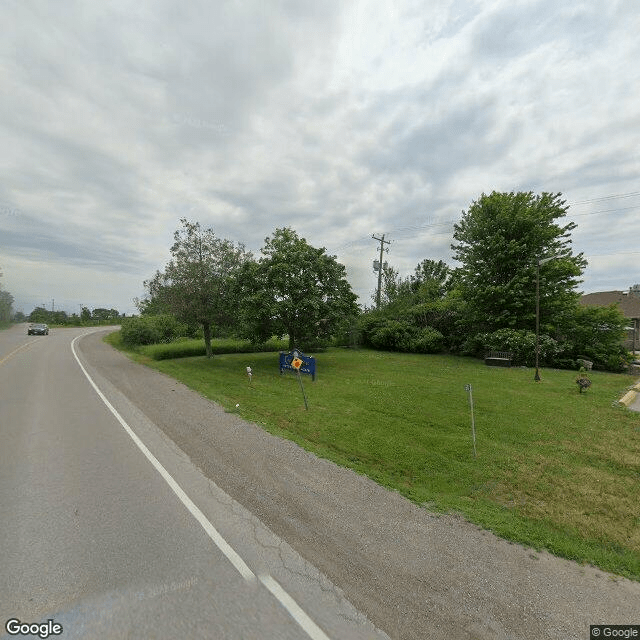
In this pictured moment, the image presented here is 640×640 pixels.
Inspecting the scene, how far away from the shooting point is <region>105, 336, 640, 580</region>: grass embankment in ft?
15.4

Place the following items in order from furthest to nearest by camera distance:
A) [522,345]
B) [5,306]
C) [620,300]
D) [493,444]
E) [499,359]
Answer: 1. [5,306]
2. [620,300]
3. [499,359]
4. [522,345]
5. [493,444]

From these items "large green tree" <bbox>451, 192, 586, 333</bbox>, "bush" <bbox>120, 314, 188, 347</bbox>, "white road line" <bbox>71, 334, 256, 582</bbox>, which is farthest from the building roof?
"white road line" <bbox>71, 334, 256, 582</bbox>

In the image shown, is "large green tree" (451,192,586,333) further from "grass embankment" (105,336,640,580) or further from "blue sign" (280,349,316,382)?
"blue sign" (280,349,316,382)

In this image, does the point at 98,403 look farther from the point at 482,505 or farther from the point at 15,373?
the point at 482,505

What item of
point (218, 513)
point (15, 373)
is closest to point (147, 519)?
point (218, 513)

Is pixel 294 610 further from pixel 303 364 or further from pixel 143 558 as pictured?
pixel 303 364

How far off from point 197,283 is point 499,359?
61.0 ft

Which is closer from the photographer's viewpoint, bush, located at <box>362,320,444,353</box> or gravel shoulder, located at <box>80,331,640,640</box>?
gravel shoulder, located at <box>80,331,640,640</box>

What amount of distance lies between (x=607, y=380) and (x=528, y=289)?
787 cm

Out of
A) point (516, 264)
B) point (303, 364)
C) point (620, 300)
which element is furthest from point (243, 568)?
point (620, 300)

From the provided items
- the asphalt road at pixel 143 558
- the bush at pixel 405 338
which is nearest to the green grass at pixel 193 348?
the bush at pixel 405 338

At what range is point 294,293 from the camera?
1756cm

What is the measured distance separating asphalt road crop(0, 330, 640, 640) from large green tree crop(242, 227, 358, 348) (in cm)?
1126

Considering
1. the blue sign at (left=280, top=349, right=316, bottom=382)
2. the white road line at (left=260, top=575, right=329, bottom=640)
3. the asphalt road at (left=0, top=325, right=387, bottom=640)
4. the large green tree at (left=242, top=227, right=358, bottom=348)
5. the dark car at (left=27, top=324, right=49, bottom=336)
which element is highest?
the large green tree at (left=242, top=227, right=358, bottom=348)
